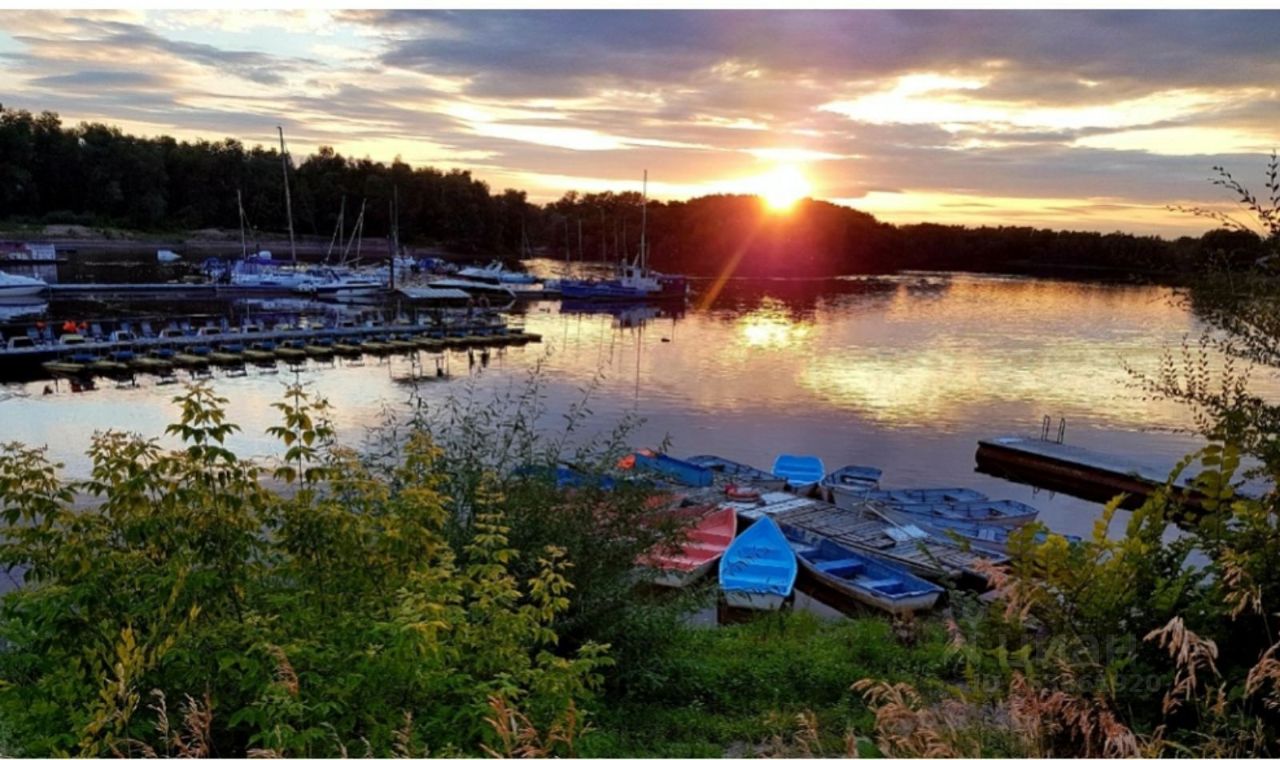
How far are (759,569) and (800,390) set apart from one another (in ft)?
74.3

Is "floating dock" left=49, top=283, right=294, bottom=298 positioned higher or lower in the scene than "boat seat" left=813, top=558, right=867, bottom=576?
higher

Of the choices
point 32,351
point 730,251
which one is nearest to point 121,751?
point 32,351

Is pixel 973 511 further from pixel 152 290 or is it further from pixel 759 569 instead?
pixel 152 290

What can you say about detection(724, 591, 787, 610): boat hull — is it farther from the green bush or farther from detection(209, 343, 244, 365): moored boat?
detection(209, 343, 244, 365): moored boat

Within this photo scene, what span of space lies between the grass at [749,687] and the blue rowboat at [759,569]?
169 centimetres

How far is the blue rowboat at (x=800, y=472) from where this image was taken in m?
22.8

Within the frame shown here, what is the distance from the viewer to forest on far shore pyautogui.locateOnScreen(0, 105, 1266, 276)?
3986 inches

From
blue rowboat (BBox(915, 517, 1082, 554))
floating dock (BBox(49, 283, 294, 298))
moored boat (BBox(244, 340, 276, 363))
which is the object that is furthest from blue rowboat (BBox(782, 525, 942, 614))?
floating dock (BBox(49, 283, 294, 298))

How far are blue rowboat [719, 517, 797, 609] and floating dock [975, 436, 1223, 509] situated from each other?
41.9 ft

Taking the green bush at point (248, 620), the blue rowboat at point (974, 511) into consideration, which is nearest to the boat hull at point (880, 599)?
A: the blue rowboat at point (974, 511)

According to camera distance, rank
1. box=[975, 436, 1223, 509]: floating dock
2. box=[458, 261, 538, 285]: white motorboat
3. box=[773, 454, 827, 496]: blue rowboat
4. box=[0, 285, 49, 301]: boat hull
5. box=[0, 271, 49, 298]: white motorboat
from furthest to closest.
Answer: box=[458, 261, 538, 285]: white motorboat < box=[0, 271, 49, 298]: white motorboat < box=[0, 285, 49, 301]: boat hull < box=[975, 436, 1223, 509]: floating dock < box=[773, 454, 827, 496]: blue rowboat

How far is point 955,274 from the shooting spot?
14512cm

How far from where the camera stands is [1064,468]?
26.1 meters

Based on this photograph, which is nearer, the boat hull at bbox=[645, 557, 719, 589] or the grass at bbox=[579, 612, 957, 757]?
the grass at bbox=[579, 612, 957, 757]
